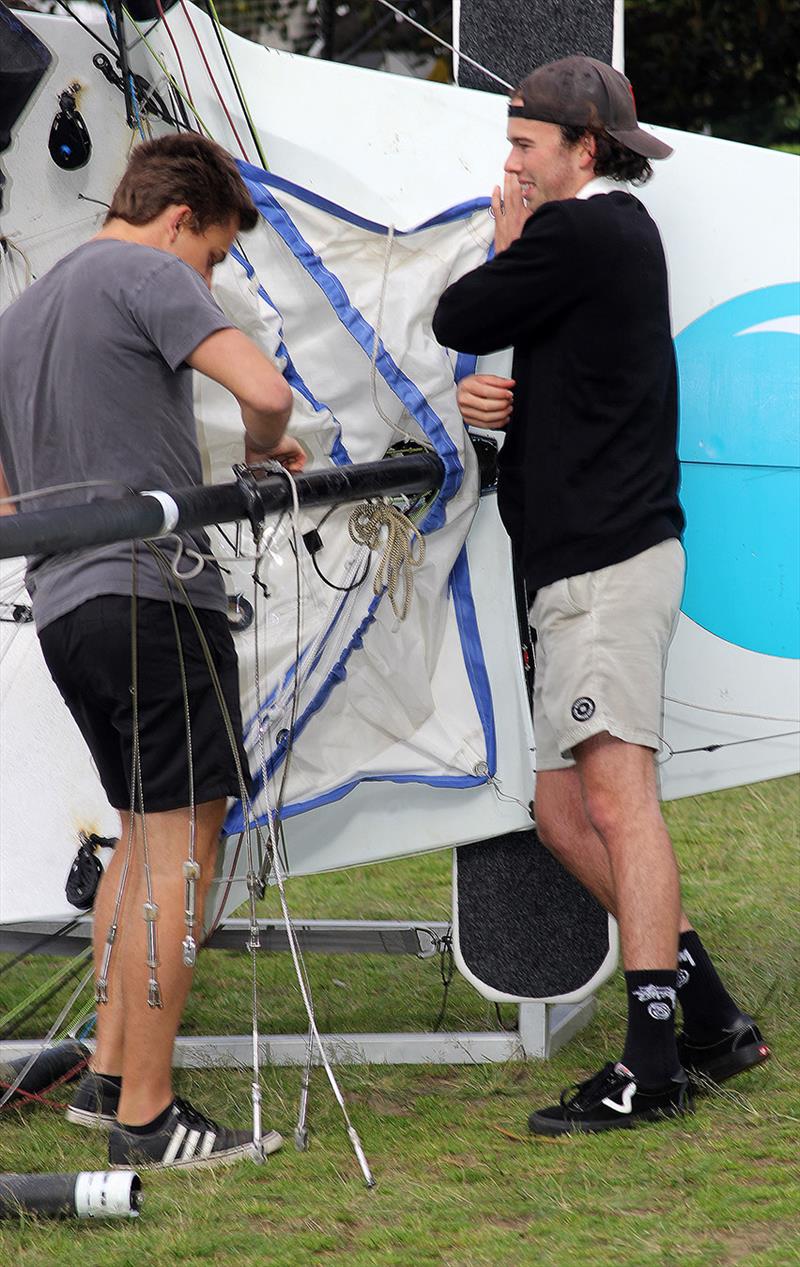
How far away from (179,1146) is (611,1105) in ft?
2.20

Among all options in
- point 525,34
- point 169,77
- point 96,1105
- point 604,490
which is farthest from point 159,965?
point 525,34

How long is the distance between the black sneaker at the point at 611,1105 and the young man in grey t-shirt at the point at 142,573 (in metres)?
0.45

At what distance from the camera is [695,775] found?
2.97 meters

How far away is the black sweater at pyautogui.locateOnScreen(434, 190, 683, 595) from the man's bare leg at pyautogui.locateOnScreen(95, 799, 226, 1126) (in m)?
0.72

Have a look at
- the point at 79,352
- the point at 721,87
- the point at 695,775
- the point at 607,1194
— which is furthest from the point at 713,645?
the point at 721,87

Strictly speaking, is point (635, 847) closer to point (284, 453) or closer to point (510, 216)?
point (284, 453)

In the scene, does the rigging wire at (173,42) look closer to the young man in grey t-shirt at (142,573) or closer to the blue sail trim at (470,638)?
the young man in grey t-shirt at (142,573)

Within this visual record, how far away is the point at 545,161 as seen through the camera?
2.53 metres

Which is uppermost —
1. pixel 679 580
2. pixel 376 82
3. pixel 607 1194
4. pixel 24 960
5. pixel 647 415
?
pixel 376 82

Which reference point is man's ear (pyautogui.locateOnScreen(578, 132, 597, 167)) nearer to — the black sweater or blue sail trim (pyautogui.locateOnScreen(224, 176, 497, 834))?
the black sweater

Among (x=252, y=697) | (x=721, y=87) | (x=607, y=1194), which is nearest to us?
(x=607, y=1194)

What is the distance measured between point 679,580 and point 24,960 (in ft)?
6.83

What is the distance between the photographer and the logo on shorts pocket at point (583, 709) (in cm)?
245

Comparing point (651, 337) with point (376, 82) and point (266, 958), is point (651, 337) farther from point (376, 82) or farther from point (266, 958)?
point (266, 958)
